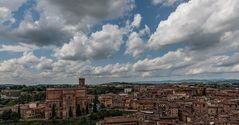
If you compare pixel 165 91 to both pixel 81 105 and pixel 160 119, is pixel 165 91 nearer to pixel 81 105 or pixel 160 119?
pixel 81 105

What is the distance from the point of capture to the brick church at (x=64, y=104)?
195 ft

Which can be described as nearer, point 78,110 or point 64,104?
point 64,104

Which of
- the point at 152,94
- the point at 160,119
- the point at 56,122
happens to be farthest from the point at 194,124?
the point at 152,94

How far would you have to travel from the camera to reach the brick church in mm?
59312

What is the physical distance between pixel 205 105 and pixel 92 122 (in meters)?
16.5

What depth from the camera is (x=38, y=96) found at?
82.6 m

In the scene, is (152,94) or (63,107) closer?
(63,107)

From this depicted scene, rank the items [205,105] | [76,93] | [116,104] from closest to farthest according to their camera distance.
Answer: [205,105]
[76,93]
[116,104]

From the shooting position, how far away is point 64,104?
197 feet

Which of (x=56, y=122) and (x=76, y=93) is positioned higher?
(x=76, y=93)

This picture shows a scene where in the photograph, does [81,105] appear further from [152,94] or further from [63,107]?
[152,94]

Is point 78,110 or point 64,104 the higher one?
point 64,104

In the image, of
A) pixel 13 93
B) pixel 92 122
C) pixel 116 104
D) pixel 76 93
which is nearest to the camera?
pixel 92 122

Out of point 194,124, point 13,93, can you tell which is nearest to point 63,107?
point 194,124
